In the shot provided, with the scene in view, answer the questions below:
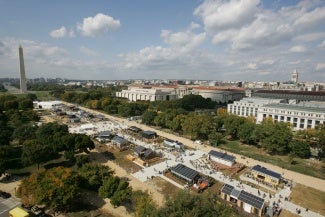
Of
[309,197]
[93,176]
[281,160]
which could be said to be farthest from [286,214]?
[93,176]

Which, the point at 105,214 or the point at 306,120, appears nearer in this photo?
the point at 105,214

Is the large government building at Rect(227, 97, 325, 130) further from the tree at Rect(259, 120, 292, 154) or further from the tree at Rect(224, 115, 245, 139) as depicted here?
the tree at Rect(259, 120, 292, 154)

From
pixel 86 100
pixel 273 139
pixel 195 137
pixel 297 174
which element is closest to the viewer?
pixel 297 174

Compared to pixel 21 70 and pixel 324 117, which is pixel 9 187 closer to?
pixel 324 117

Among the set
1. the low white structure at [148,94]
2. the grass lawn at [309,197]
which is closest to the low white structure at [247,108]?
the grass lawn at [309,197]

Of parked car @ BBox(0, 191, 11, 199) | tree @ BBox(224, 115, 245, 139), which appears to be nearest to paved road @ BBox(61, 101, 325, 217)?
tree @ BBox(224, 115, 245, 139)

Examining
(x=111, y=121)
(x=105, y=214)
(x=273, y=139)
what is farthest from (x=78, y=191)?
(x=111, y=121)
